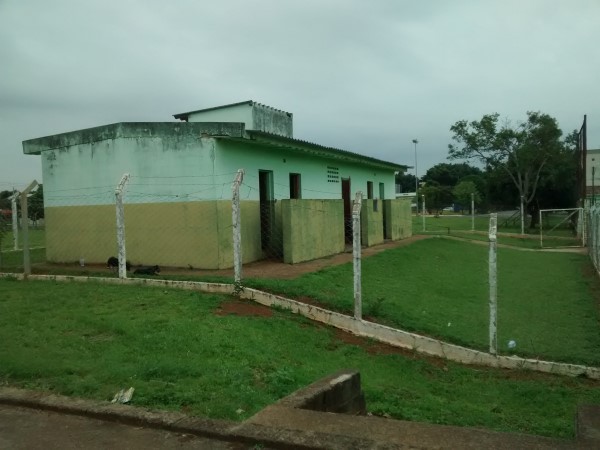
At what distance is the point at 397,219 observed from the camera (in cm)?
2197

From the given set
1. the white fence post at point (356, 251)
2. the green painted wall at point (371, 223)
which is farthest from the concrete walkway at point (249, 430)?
the green painted wall at point (371, 223)

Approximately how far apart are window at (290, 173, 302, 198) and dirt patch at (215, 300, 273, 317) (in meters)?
8.32

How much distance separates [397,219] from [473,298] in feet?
36.4

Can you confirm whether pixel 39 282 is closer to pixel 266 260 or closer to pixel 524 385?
pixel 266 260

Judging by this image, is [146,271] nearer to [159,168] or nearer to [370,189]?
[159,168]

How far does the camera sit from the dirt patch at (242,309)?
7.64 m

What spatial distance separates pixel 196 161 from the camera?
478 inches

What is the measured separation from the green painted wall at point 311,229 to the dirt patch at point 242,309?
4.76 m

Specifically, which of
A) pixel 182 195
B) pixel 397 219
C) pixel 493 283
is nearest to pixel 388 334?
pixel 493 283

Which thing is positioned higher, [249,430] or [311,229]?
[311,229]

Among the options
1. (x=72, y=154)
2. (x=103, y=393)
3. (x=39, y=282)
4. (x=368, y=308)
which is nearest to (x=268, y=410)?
(x=103, y=393)

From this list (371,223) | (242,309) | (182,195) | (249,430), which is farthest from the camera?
(371,223)

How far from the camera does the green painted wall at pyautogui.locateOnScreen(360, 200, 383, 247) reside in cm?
1827

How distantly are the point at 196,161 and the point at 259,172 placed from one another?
256cm
